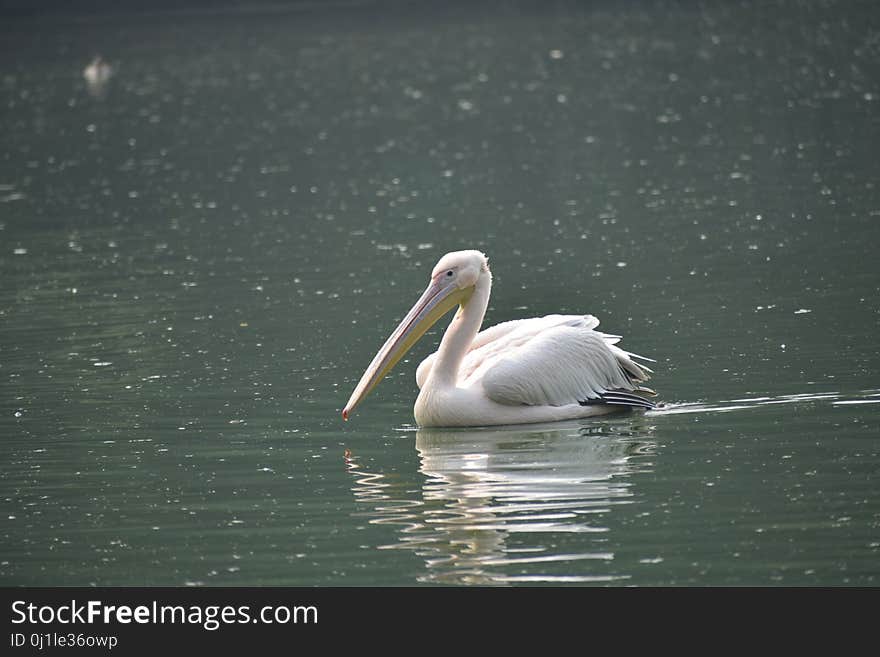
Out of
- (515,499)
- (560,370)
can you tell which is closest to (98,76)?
(560,370)

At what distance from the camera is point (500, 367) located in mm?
7805

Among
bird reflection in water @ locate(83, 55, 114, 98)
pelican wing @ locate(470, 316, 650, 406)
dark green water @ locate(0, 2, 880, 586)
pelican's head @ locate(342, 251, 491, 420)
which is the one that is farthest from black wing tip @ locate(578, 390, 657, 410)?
bird reflection in water @ locate(83, 55, 114, 98)

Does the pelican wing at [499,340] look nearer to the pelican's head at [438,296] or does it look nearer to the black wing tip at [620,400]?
the pelican's head at [438,296]

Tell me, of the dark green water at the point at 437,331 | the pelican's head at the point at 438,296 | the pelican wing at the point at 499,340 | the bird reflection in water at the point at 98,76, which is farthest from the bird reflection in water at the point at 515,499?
the bird reflection in water at the point at 98,76

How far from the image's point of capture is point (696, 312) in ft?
33.2

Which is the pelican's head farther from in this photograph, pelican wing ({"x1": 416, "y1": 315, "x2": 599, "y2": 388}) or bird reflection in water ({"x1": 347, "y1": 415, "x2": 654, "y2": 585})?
bird reflection in water ({"x1": 347, "y1": 415, "x2": 654, "y2": 585})

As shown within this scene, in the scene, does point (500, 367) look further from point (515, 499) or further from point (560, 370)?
point (515, 499)

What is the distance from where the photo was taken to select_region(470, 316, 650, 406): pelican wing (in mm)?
7820

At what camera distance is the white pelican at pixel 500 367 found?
7859mm

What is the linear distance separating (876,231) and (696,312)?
9.22 feet

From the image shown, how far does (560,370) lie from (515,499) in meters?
1.44

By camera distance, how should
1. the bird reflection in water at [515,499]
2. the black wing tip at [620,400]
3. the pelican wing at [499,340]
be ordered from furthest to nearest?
the pelican wing at [499,340]
the black wing tip at [620,400]
the bird reflection in water at [515,499]

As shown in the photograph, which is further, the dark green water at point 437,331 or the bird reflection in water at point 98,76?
the bird reflection in water at point 98,76
